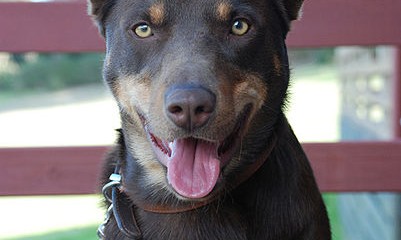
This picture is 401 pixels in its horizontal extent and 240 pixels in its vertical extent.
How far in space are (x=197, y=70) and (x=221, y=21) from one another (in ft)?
0.94

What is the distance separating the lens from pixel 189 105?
2268 millimetres

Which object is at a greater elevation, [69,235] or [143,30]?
[143,30]

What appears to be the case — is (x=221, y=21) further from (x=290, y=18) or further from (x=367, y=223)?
(x=367, y=223)

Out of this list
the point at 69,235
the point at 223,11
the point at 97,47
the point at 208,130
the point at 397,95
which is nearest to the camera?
the point at 208,130

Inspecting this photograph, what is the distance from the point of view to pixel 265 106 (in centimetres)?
270

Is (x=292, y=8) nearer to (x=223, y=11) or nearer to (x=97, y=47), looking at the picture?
(x=223, y=11)

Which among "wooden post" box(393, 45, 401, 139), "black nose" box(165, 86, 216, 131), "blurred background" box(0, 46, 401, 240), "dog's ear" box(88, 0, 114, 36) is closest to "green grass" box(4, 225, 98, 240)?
"blurred background" box(0, 46, 401, 240)

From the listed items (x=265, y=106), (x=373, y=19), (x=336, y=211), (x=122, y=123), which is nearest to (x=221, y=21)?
(x=265, y=106)

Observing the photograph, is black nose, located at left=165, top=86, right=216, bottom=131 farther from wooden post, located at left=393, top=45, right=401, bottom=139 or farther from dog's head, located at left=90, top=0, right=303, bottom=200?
wooden post, located at left=393, top=45, right=401, bottom=139

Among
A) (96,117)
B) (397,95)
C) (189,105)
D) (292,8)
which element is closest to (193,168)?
(189,105)

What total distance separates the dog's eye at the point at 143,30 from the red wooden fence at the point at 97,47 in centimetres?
93

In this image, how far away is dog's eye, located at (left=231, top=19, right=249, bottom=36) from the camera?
262 cm

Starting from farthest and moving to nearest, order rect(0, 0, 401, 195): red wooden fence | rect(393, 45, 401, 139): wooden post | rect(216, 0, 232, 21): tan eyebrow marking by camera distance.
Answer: rect(393, 45, 401, 139): wooden post → rect(0, 0, 401, 195): red wooden fence → rect(216, 0, 232, 21): tan eyebrow marking

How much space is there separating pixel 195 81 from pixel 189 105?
0.12 m
